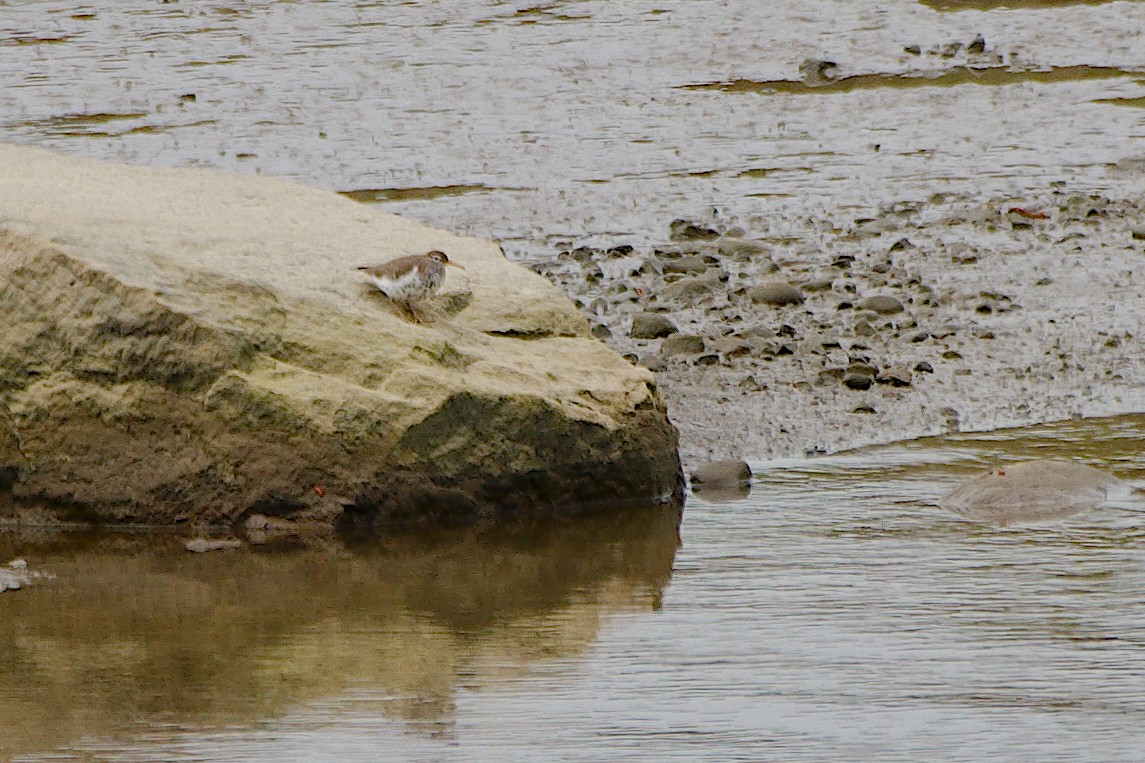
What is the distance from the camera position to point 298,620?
646 centimetres

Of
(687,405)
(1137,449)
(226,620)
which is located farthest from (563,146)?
(226,620)

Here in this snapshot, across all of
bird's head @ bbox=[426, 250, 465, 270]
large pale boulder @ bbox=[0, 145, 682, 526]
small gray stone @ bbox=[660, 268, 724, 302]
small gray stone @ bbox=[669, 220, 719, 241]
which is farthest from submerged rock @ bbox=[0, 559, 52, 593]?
small gray stone @ bbox=[669, 220, 719, 241]

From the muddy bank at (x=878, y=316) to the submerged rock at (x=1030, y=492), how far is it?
0.93 metres

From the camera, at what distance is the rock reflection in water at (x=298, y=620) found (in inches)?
222

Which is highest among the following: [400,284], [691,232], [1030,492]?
[400,284]

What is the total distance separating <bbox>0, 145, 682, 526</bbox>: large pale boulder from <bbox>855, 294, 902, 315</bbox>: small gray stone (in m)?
2.71

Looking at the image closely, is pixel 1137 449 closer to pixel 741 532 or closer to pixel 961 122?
pixel 741 532

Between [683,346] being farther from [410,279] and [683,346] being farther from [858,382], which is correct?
[410,279]

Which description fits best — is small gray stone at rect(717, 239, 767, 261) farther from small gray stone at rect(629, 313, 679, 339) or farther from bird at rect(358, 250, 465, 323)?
bird at rect(358, 250, 465, 323)

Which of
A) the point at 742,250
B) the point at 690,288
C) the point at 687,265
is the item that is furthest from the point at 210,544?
the point at 742,250

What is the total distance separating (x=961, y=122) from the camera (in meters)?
15.6

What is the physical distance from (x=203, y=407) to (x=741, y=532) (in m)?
1.93

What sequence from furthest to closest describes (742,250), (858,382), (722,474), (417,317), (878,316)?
1. (742,250)
2. (878,316)
3. (858,382)
4. (722,474)
5. (417,317)

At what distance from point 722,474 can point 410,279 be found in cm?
140
